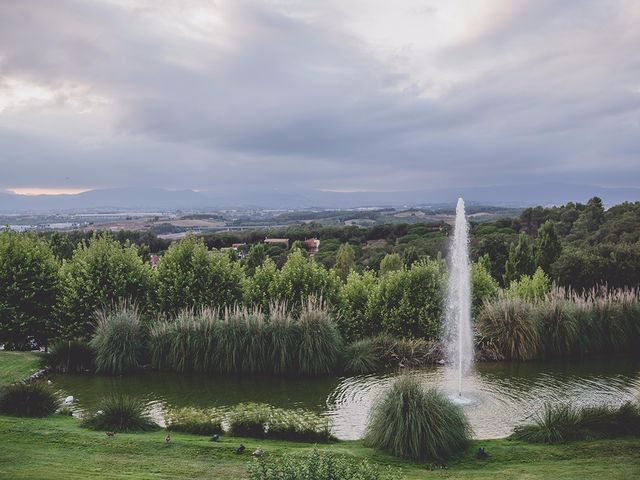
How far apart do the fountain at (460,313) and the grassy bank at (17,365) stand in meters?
10.6

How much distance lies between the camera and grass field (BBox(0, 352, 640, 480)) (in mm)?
6316

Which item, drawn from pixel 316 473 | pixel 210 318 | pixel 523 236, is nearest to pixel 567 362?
pixel 210 318

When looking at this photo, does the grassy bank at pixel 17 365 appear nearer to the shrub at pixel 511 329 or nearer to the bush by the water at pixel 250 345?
the bush by the water at pixel 250 345

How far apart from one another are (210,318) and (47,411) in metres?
4.85

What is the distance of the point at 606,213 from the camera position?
50.7m

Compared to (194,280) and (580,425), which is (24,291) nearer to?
(194,280)

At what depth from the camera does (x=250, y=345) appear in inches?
522

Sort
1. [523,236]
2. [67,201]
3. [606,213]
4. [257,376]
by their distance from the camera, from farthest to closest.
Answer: [67,201], [606,213], [523,236], [257,376]

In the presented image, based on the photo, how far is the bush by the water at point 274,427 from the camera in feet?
27.3

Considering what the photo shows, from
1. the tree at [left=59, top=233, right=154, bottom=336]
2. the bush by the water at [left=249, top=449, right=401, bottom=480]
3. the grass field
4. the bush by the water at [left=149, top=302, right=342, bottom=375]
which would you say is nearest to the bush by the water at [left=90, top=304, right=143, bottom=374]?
the bush by the water at [left=149, top=302, right=342, bottom=375]

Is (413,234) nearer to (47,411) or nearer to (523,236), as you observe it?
(523,236)

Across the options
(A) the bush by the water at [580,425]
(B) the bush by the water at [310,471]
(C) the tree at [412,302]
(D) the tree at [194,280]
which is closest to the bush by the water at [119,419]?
(B) the bush by the water at [310,471]

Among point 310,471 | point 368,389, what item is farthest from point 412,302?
point 310,471

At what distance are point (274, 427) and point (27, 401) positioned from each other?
4.56 m
